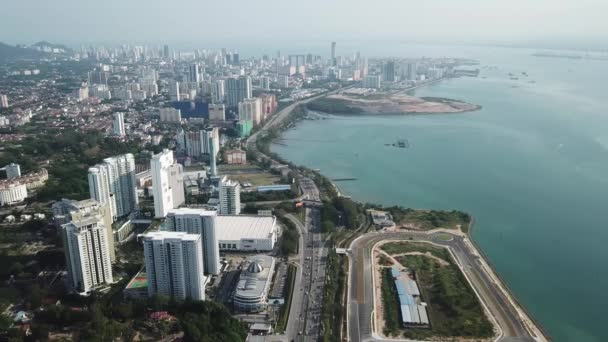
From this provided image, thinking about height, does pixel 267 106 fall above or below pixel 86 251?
above

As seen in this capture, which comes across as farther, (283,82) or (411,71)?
(411,71)

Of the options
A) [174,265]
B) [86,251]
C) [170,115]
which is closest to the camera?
[174,265]

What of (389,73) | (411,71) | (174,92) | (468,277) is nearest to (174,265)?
(468,277)

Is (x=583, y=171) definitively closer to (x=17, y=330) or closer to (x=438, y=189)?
(x=438, y=189)

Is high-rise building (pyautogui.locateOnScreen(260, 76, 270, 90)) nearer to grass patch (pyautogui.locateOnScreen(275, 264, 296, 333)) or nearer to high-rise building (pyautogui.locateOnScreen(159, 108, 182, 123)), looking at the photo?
high-rise building (pyautogui.locateOnScreen(159, 108, 182, 123))

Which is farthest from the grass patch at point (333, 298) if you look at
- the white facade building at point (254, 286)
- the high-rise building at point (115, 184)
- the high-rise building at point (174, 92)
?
the high-rise building at point (174, 92)

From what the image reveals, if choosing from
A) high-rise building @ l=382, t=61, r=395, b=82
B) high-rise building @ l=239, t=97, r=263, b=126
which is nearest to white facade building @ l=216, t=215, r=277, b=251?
high-rise building @ l=239, t=97, r=263, b=126

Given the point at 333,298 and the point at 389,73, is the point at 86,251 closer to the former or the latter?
the point at 333,298
